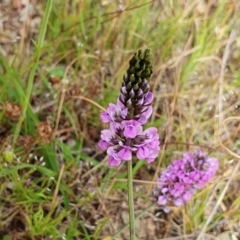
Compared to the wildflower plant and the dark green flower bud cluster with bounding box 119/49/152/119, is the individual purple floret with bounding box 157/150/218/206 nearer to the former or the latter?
the wildflower plant

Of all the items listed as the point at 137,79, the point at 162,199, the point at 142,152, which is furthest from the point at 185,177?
the point at 137,79

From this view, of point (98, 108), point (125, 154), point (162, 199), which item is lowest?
point (162, 199)

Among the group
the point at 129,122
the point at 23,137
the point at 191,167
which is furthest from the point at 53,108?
the point at 129,122

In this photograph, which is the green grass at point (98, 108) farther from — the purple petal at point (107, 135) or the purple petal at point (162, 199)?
the purple petal at point (107, 135)

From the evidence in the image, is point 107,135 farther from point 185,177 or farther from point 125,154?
point 185,177

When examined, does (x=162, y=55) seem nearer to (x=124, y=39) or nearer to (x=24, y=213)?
(x=124, y=39)

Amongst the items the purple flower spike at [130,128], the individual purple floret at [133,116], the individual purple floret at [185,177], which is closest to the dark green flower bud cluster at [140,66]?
the individual purple floret at [133,116]

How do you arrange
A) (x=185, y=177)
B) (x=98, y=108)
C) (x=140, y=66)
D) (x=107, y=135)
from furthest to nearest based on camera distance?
(x=98, y=108) < (x=185, y=177) < (x=107, y=135) < (x=140, y=66)
